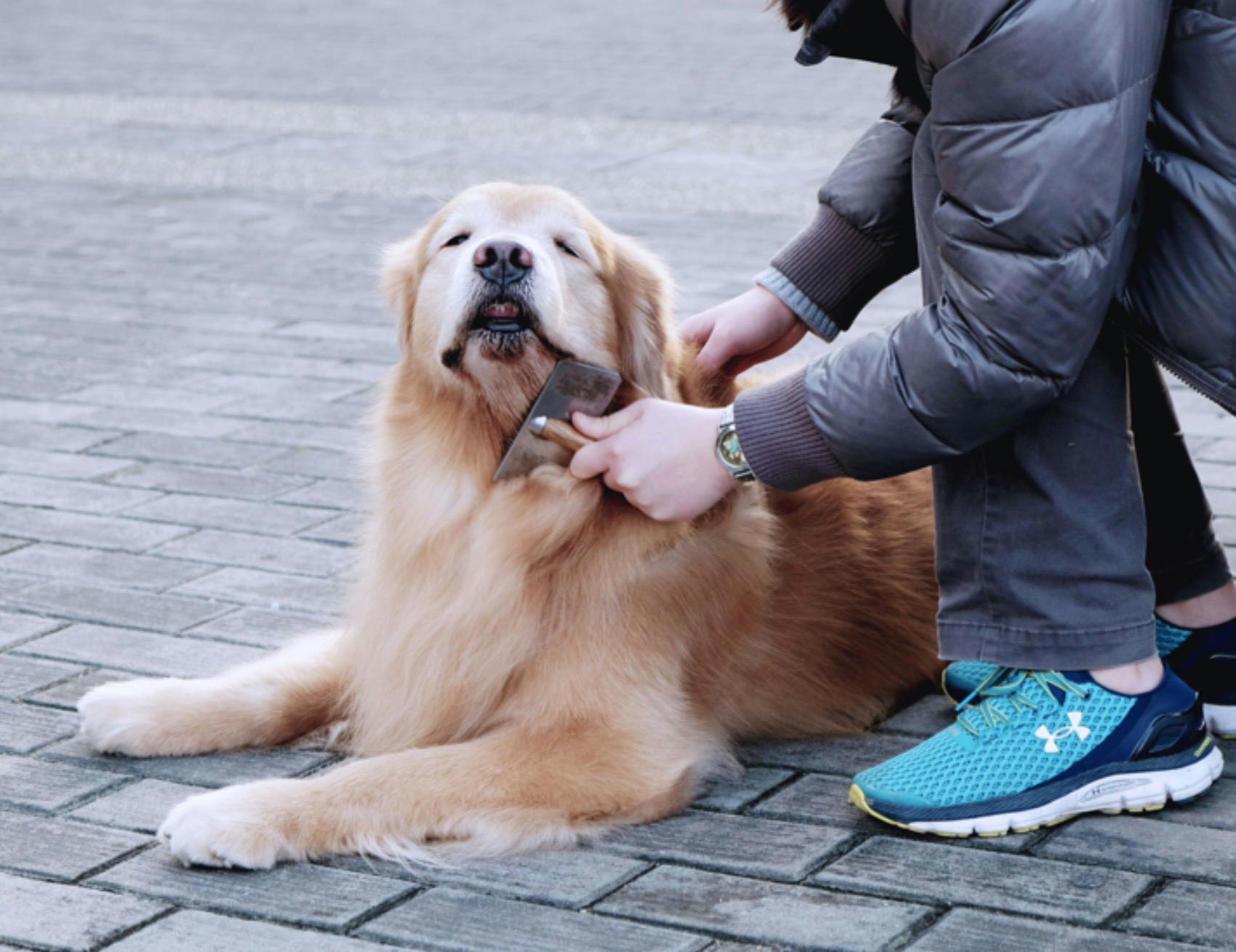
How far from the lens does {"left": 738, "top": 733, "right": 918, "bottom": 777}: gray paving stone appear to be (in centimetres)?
295

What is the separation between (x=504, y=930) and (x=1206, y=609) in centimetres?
153

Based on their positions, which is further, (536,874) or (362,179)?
(362,179)

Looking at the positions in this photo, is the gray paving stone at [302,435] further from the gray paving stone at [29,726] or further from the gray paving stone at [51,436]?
the gray paving stone at [29,726]

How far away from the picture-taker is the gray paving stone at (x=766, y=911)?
7.51 ft

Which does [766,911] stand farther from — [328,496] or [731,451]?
[328,496]

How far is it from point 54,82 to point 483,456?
8942 millimetres

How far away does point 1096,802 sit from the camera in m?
2.69

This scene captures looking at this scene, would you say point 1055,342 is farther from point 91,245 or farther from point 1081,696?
point 91,245

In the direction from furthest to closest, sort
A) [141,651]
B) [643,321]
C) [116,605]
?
[116,605] → [141,651] → [643,321]

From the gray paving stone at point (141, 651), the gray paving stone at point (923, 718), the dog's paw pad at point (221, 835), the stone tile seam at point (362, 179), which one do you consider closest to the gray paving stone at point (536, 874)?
the dog's paw pad at point (221, 835)

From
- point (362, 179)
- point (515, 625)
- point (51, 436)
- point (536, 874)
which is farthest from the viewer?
point (362, 179)

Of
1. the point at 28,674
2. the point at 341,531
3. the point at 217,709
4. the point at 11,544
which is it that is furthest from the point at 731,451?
the point at 11,544

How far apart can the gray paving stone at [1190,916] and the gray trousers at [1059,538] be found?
0.40 m

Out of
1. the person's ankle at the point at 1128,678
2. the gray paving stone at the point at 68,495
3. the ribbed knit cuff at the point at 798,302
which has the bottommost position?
the person's ankle at the point at 1128,678
